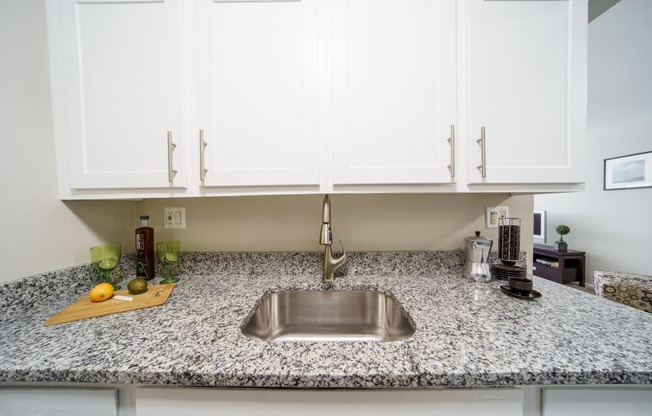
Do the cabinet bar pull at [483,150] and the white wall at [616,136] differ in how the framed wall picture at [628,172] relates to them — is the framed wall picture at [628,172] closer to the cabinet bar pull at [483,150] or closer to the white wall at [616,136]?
the white wall at [616,136]

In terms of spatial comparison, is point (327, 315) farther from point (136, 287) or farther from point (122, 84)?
point (122, 84)

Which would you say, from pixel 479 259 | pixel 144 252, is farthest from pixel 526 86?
pixel 144 252

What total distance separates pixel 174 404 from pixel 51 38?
1334 mm

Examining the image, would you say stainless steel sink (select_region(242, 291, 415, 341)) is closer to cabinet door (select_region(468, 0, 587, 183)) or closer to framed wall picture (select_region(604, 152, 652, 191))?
cabinet door (select_region(468, 0, 587, 183))

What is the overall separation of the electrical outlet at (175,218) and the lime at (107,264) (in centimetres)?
27

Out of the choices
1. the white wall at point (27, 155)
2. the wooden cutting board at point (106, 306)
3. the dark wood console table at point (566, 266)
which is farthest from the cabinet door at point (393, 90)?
the dark wood console table at point (566, 266)

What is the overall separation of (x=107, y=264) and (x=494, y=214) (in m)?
1.85

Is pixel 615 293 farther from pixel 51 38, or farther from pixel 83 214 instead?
pixel 51 38

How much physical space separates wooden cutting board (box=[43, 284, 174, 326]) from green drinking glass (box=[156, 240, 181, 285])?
0.42 ft

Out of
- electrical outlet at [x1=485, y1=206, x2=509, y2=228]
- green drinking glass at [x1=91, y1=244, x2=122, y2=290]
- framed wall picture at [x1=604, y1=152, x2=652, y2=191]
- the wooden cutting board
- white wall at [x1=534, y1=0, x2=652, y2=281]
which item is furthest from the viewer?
framed wall picture at [x1=604, y1=152, x2=652, y2=191]

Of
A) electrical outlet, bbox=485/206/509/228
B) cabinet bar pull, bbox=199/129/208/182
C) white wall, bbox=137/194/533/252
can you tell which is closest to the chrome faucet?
white wall, bbox=137/194/533/252

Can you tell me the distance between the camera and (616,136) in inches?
118

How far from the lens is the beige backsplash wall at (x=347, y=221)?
3.86 feet

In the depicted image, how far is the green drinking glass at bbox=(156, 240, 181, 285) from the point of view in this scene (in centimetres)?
103
